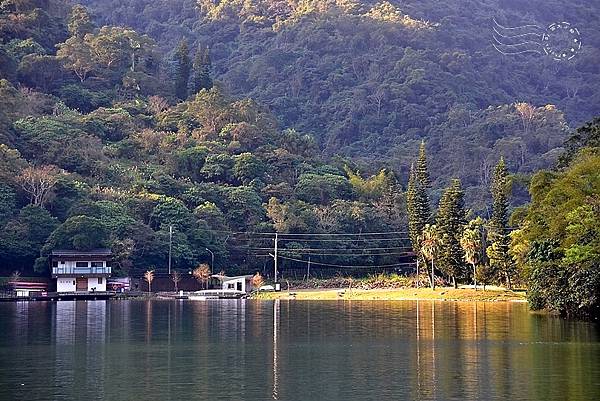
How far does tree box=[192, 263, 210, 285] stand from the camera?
8994 centimetres

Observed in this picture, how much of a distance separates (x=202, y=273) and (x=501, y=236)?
28.6m

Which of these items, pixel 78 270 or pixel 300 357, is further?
pixel 78 270

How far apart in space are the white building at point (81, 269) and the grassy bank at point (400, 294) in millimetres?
14009

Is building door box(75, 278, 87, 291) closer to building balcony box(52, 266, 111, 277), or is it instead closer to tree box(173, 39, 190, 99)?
building balcony box(52, 266, 111, 277)

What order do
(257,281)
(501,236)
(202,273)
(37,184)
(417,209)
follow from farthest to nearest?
1. (417,209)
2. (37,184)
3. (257,281)
4. (202,273)
5. (501,236)

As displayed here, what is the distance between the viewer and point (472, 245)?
7688 cm

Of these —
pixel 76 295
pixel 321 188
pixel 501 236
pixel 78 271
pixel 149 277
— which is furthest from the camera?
pixel 321 188

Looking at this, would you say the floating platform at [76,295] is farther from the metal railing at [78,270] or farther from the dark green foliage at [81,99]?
the dark green foliage at [81,99]

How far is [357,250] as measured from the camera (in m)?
100

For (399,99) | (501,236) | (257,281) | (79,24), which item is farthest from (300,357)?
(399,99)

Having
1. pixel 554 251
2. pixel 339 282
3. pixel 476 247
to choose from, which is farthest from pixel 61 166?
pixel 554 251

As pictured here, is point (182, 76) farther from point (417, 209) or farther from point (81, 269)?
point (81, 269)

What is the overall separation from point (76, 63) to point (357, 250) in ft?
171

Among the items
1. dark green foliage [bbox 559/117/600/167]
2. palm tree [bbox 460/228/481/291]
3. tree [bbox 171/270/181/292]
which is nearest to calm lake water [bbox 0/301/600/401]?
dark green foliage [bbox 559/117/600/167]
